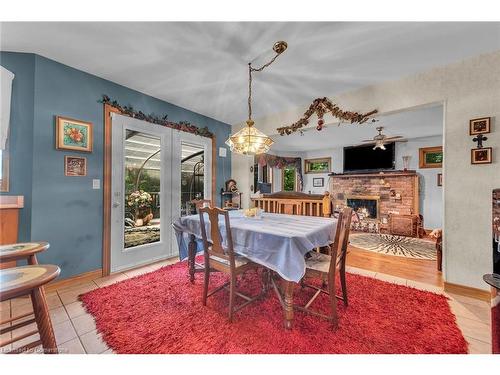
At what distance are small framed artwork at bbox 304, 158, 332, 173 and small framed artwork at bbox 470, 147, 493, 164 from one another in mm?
4658

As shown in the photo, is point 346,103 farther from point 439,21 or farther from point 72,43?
point 72,43

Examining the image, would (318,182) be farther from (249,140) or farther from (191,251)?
(191,251)

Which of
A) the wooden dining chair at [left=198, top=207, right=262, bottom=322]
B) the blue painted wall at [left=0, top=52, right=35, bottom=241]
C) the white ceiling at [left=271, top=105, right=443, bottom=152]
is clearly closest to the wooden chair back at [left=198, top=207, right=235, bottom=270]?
the wooden dining chair at [left=198, top=207, right=262, bottom=322]

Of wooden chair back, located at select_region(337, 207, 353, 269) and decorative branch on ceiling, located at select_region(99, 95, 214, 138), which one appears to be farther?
decorative branch on ceiling, located at select_region(99, 95, 214, 138)

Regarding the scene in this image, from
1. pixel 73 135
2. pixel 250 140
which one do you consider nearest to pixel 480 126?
pixel 250 140

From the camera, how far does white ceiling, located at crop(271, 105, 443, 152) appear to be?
3.71 meters

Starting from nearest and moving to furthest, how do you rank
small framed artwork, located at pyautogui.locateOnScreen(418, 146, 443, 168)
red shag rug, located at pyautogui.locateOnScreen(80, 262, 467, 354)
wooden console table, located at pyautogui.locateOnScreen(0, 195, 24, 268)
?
red shag rug, located at pyautogui.locateOnScreen(80, 262, 467, 354), wooden console table, located at pyautogui.locateOnScreen(0, 195, 24, 268), small framed artwork, located at pyautogui.locateOnScreen(418, 146, 443, 168)

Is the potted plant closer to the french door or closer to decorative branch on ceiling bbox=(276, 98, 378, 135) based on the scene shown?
the french door

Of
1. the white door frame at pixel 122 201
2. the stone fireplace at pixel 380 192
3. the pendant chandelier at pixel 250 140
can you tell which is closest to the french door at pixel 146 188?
the white door frame at pixel 122 201

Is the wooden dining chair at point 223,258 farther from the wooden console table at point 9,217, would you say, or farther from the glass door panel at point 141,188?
the wooden console table at point 9,217

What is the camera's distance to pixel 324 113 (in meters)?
3.08

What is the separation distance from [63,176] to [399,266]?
4.35 m
